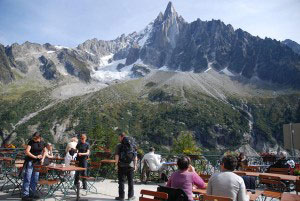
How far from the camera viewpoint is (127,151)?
896 centimetres

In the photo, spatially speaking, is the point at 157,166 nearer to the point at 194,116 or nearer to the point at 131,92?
Answer: the point at 194,116

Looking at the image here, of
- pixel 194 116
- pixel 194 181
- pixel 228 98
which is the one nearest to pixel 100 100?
pixel 194 116

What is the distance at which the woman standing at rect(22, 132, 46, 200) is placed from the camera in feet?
27.3

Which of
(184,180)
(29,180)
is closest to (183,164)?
(184,180)

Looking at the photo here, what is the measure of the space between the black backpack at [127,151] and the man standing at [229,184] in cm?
407

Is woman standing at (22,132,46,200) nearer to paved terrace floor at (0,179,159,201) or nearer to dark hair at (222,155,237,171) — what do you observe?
paved terrace floor at (0,179,159,201)

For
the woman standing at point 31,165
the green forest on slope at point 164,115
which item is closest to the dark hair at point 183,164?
the woman standing at point 31,165

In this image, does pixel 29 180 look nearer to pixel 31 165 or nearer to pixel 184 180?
pixel 31 165

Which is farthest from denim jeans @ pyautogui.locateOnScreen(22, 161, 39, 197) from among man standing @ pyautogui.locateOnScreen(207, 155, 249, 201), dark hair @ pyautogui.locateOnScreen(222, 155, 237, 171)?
dark hair @ pyautogui.locateOnScreen(222, 155, 237, 171)

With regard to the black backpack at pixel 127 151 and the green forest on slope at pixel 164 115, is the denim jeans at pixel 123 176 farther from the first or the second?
the green forest on slope at pixel 164 115

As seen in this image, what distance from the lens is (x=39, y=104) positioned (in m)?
150

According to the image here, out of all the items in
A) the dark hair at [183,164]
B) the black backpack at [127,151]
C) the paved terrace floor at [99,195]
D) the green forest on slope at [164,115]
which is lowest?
the paved terrace floor at [99,195]

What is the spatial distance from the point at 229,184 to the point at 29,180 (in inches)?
221

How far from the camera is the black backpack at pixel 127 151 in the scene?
8.92 meters
